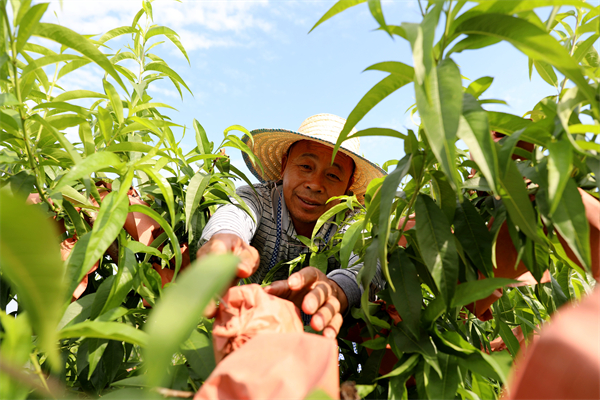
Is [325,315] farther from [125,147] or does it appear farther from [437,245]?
[125,147]

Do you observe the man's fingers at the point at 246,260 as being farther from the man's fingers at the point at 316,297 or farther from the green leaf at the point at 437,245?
the green leaf at the point at 437,245

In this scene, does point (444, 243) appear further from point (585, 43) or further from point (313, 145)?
point (313, 145)

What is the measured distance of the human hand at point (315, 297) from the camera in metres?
0.48

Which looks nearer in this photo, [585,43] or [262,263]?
[585,43]

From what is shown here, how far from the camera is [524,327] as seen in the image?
0.76 meters

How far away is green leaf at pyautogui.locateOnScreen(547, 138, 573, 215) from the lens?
333 mm

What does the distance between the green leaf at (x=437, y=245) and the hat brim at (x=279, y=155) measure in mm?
743

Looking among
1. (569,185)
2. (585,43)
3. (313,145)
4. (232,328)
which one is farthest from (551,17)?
(313,145)

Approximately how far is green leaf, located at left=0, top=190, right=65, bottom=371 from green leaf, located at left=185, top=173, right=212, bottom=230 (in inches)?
17.0

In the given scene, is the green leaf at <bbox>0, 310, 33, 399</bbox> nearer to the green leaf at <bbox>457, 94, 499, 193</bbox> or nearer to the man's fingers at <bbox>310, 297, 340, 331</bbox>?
the man's fingers at <bbox>310, 297, 340, 331</bbox>

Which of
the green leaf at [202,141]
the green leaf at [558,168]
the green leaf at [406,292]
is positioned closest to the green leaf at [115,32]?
the green leaf at [202,141]

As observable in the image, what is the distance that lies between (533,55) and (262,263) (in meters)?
1.04

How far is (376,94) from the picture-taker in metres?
0.44

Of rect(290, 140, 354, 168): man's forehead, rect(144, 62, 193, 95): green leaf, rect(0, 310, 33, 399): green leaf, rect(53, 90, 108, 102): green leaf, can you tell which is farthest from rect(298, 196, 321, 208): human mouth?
rect(0, 310, 33, 399): green leaf
